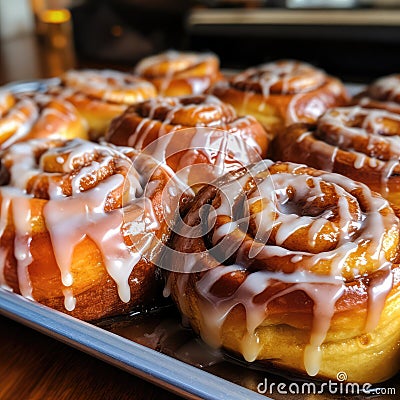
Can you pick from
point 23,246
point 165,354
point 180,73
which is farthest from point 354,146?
point 180,73

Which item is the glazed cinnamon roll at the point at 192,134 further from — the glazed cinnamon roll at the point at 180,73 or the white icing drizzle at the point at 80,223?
the glazed cinnamon roll at the point at 180,73

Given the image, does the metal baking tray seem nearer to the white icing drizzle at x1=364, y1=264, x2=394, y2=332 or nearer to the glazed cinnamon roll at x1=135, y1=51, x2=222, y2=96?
the white icing drizzle at x1=364, y1=264, x2=394, y2=332

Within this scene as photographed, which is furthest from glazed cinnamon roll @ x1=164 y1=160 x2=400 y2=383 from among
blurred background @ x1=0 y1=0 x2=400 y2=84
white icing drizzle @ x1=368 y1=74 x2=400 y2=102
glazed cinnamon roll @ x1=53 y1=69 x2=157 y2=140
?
blurred background @ x1=0 y1=0 x2=400 y2=84

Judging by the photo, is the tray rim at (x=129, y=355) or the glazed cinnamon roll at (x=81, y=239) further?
the glazed cinnamon roll at (x=81, y=239)

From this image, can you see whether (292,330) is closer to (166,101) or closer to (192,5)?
(166,101)

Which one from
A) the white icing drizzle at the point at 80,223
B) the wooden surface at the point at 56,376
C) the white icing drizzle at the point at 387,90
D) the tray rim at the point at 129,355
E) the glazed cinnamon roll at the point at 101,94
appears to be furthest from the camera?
the glazed cinnamon roll at the point at 101,94

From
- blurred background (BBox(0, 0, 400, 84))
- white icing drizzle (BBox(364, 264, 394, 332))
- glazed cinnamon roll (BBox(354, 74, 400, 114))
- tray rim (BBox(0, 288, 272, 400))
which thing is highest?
white icing drizzle (BBox(364, 264, 394, 332))

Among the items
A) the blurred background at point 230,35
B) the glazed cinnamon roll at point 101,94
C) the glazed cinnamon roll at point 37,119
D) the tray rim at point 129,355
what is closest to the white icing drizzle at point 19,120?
the glazed cinnamon roll at point 37,119

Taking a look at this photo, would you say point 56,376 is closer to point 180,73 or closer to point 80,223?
point 80,223
